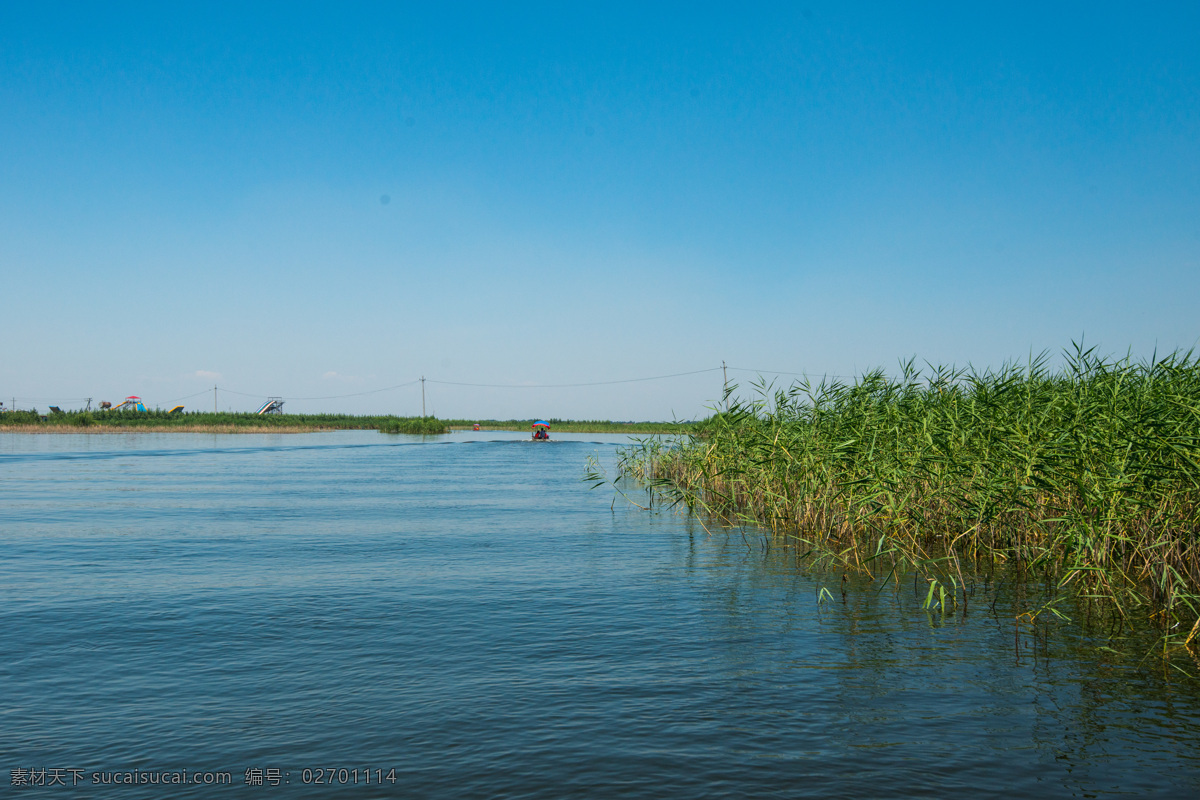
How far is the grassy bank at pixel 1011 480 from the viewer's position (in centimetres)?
1024

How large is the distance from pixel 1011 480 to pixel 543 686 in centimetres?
852

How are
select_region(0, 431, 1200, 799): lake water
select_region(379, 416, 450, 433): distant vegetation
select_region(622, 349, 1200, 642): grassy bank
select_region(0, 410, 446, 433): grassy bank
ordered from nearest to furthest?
select_region(0, 431, 1200, 799): lake water, select_region(622, 349, 1200, 642): grassy bank, select_region(0, 410, 446, 433): grassy bank, select_region(379, 416, 450, 433): distant vegetation

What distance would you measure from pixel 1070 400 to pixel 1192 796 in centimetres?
851

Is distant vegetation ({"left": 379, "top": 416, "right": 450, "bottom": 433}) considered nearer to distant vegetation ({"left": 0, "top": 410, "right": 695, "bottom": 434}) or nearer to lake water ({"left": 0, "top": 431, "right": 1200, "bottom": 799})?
distant vegetation ({"left": 0, "top": 410, "right": 695, "bottom": 434})

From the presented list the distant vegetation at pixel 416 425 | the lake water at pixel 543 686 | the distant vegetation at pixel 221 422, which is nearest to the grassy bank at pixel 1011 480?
the lake water at pixel 543 686

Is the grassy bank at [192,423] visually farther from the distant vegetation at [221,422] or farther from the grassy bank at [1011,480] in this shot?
the grassy bank at [1011,480]

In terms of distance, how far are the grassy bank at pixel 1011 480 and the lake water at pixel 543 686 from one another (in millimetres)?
1447

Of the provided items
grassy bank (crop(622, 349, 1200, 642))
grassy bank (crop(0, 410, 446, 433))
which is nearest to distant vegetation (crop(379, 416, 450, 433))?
grassy bank (crop(0, 410, 446, 433))

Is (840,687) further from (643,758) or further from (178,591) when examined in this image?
(178,591)

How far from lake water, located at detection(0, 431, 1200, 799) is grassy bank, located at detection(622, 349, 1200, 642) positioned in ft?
4.75

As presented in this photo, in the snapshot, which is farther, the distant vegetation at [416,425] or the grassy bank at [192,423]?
the distant vegetation at [416,425]

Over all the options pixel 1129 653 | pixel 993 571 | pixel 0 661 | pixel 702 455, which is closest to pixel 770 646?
pixel 1129 653

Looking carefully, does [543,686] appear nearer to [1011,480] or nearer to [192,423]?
[1011,480]

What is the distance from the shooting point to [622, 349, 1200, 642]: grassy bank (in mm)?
10242
